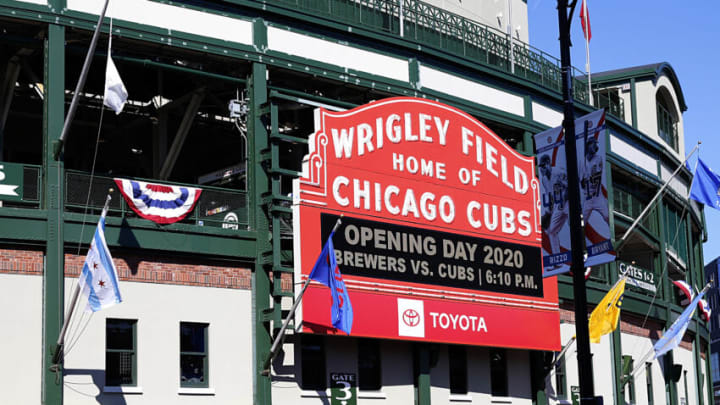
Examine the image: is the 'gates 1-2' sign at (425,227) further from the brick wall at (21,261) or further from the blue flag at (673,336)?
the blue flag at (673,336)

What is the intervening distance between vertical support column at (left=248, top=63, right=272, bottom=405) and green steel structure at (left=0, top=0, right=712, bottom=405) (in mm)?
38

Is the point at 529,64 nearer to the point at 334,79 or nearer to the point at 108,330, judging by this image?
the point at 334,79

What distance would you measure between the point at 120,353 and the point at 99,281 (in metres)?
2.81

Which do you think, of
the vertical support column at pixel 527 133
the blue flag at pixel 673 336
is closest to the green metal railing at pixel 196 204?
the vertical support column at pixel 527 133

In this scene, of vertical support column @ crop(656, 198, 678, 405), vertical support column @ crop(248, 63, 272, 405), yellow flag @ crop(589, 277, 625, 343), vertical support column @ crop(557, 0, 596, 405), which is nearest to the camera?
vertical support column @ crop(557, 0, 596, 405)

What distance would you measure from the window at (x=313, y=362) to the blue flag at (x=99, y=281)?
6.58m

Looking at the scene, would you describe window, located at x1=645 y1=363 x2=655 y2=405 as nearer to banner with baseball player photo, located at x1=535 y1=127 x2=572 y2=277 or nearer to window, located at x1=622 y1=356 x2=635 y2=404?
window, located at x1=622 y1=356 x2=635 y2=404

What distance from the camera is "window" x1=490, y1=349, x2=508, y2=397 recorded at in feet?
108

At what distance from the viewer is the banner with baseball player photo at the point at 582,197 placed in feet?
65.7

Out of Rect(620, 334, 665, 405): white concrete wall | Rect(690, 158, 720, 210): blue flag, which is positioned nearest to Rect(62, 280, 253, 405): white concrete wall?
Rect(690, 158, 720, 210): blue flag

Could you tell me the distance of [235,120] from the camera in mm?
27812

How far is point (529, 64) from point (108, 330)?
18.9 m

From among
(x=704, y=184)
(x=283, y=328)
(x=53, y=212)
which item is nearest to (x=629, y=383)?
(x=704, y=184)

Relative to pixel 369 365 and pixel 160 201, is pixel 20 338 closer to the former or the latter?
pixel 160 201
